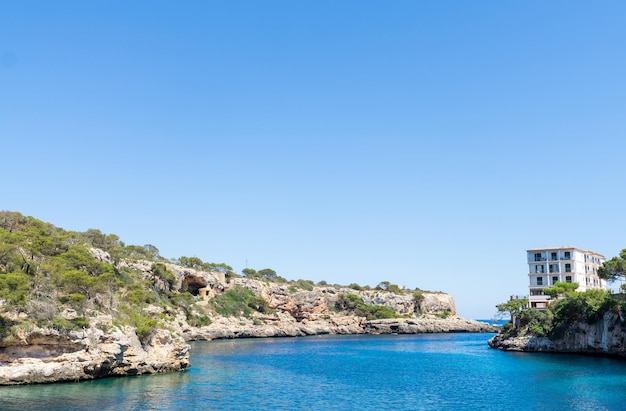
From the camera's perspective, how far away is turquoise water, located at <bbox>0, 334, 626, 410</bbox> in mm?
31562

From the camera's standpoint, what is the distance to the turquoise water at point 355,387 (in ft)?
104

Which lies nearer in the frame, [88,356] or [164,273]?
[88,356]

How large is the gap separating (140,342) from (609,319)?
1948 inches

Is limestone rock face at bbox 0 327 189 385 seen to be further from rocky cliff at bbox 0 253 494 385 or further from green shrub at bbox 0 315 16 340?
green shrub at bbox 0 315 16 340

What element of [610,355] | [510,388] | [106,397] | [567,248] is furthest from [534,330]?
[106,397]

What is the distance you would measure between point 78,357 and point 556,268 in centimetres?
7736

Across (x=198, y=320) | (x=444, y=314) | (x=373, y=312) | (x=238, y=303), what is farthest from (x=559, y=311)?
(x=444, y=314)

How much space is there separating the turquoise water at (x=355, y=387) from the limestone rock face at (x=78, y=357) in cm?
108

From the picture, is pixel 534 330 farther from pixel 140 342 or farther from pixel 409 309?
pixel 409 309

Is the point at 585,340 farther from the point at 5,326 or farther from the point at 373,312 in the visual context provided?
the point at 373,312

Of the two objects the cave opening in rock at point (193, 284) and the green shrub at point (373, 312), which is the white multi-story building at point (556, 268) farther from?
the cave opening in rock at point (193, 284)

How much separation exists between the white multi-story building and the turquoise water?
31.8m

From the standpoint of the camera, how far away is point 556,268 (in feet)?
288

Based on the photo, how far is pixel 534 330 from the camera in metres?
67.5
